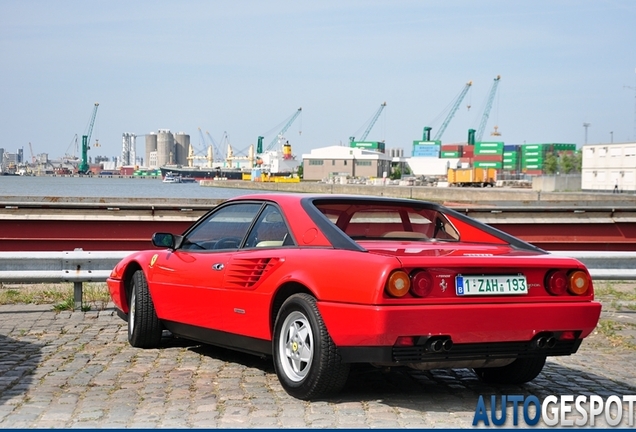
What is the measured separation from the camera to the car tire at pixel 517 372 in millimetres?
6023

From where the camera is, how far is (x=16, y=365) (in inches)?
265

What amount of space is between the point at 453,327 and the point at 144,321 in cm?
319

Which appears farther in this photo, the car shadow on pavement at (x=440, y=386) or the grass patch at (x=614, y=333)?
the grass patch at (x=614, y=333)

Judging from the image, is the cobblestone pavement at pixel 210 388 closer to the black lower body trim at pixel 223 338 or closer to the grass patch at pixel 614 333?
the grass patch at pixel 614 333

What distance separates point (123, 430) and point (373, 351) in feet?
4.65

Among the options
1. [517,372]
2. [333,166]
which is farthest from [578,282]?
[333,166]

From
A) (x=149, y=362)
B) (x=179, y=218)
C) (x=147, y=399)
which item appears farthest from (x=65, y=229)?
(x=147, y=399)

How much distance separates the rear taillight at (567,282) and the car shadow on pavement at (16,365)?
3.38 m

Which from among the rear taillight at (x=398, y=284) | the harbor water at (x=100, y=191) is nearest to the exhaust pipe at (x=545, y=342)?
the rear taillight at (x=398, y=284)

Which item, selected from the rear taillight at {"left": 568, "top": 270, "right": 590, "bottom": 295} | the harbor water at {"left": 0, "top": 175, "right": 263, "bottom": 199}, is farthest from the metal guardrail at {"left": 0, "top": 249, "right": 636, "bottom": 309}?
the harbor water at {"left": 0, "top": 175, "right": 263, "bottom": 199}

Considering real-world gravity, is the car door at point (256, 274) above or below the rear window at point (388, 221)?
below

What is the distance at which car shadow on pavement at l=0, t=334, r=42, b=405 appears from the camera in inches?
229

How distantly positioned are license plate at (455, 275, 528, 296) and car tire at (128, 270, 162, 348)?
313cm

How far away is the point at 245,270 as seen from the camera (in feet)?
20.1
